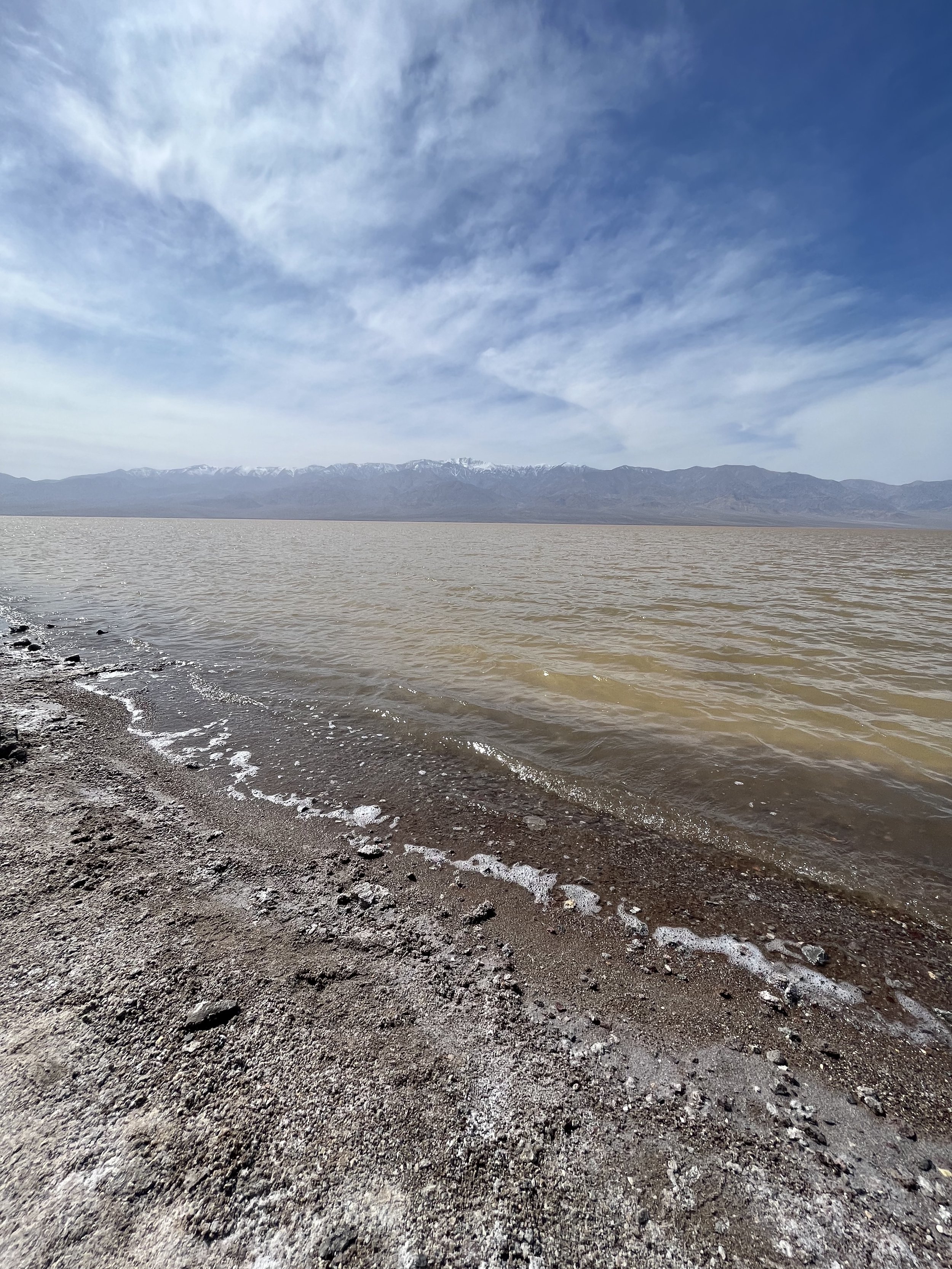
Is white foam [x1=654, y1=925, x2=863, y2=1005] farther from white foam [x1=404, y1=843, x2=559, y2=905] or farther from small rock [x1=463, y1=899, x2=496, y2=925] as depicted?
small rock [x1=463, y1=899, x2=496, y2=925]

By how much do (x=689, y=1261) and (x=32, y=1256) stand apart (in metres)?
2.47

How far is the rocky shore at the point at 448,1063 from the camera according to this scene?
80.7 inches

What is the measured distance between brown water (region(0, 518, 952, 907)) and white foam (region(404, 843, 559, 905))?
5.35 feet

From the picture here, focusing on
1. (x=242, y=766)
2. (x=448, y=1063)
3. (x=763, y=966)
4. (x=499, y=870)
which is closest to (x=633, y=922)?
(x=763, y=966)

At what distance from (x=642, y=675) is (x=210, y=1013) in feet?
30.9

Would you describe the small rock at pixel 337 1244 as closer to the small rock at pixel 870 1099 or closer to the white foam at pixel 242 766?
the small rock at pixel 870 1099

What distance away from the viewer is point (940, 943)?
4.05 meters

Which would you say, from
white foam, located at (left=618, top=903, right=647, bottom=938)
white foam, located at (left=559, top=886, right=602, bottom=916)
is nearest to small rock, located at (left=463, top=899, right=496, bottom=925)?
white foam, located at (left=559, top=886, right=602, bottom=916)

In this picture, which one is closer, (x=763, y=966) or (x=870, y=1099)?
(x=870, y=1099)

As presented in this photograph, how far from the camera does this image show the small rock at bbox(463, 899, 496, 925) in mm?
3926

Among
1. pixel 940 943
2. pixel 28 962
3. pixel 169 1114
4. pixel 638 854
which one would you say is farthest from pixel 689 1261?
pixel 28 962

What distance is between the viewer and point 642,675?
10766 mm

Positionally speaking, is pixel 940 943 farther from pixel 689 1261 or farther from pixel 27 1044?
pixel 27 1044

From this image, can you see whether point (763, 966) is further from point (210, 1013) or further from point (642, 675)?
point (642, 675)
